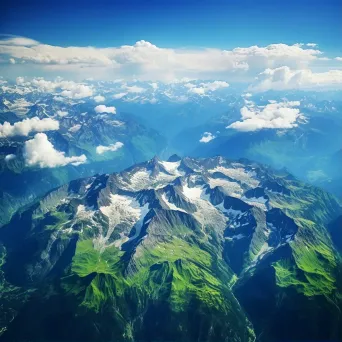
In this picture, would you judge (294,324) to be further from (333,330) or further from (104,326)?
(104,326)

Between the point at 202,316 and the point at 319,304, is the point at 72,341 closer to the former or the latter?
the point at 202,316

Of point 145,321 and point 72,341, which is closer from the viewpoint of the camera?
point 72,341

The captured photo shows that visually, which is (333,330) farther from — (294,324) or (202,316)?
(202,316)

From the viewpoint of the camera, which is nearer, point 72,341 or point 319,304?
point 72,341

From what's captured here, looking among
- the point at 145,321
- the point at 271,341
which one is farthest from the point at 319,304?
the point at 145,321

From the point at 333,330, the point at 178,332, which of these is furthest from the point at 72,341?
the point at 333,330

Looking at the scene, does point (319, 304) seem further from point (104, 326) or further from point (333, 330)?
point (104, 326)

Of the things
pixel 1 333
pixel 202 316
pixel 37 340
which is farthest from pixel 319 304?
pixel 1 333
